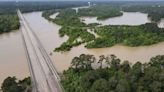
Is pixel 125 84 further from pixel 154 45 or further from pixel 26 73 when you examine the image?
pixel 154 45

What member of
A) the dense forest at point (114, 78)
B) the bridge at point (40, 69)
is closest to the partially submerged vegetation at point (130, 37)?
the bridge at point (40, 69)

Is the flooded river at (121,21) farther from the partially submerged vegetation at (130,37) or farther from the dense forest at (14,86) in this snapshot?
the dense forest at (14,86)

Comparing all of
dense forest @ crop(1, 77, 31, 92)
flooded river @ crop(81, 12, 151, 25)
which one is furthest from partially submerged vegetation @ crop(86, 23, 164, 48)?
flooded river @ crop(81, 12, 151, 25)

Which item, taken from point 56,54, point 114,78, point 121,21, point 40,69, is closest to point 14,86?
point 40,69

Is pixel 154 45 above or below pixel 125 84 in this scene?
below

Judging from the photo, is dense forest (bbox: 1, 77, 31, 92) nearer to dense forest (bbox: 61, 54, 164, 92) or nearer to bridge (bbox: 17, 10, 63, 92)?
bridge (bbox: 17, 10, 63, 92)

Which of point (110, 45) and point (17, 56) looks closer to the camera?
point (17, 56)

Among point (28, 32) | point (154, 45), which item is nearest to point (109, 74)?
point (154, 45)

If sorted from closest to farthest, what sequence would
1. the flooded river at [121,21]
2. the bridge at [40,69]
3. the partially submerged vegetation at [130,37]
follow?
the bridge at [40,69]
the partially submerged vegetation at [130,37]
the flooded river at [121,21]
